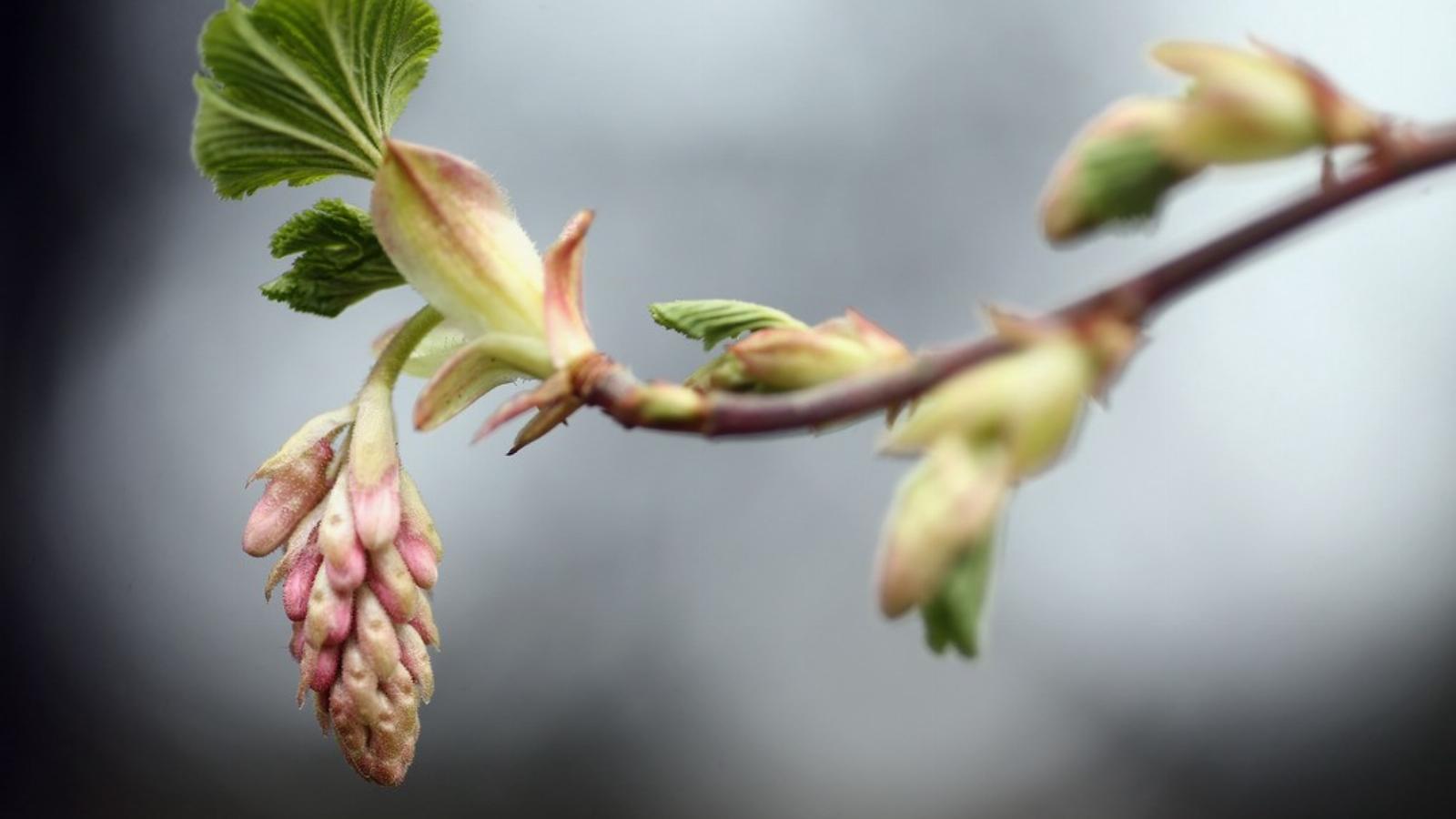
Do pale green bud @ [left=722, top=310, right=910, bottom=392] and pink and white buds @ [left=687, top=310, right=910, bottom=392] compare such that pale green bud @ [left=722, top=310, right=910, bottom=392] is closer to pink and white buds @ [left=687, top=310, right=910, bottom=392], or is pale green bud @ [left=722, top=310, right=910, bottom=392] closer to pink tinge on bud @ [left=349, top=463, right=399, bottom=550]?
pink and white buds @ [left=687, top=310, right=910, bottom=392]

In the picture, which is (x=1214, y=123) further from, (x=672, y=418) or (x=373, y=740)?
(x=373, y=740)

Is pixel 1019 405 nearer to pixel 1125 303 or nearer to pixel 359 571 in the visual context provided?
pixel 1125 303

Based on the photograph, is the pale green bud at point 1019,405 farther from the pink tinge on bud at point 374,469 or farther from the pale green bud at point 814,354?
the pink tinge on bud at point 374,469

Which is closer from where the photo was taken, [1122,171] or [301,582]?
[1122,171]

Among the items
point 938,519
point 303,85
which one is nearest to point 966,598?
point 938,519

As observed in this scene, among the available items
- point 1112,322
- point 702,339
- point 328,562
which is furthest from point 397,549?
point 1112,322

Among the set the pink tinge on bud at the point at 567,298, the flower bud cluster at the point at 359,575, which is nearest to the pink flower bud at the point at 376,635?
the flower bud cluster at the point at 359,575

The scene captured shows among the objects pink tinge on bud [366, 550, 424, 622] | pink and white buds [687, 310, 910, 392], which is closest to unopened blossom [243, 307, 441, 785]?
pink tinge on bud [366, 550, 424, 622]
